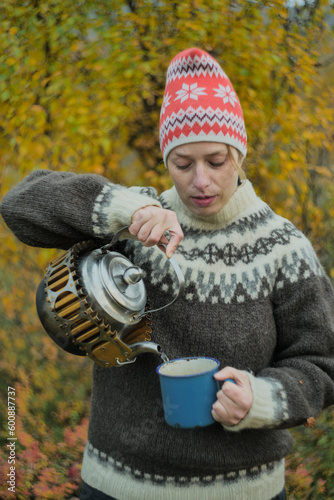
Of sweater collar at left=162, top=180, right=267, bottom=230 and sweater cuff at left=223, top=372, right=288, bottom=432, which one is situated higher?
sweater collar at left=162, top=180, right=267, bottom=230

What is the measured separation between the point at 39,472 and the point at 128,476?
173cm

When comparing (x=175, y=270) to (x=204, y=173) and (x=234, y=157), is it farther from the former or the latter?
(x=234, y=157)

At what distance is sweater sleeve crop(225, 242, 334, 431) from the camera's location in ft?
4.19

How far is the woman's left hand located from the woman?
0.12m

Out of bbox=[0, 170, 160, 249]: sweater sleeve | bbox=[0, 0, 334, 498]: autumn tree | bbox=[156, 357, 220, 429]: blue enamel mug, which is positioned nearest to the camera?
bbox=[156, 357, 220, 429]: blue enamel mug

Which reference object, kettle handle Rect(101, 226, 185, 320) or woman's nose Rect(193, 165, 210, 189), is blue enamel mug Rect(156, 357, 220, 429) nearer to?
kettle handle Rect(101, 226, 185, 320)

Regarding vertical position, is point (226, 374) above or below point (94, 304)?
below

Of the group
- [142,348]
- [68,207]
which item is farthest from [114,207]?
[142,348]

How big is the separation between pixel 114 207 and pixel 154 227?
0.13 meters

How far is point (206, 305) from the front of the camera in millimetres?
1414

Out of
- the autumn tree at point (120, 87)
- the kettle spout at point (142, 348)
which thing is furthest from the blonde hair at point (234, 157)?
the autumn tree at point (120, 87)

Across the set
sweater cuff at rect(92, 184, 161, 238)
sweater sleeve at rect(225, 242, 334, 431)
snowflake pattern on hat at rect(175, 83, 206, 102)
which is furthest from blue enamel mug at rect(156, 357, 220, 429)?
snowflake pattern on hat at rect(175, 83, 206, 102)

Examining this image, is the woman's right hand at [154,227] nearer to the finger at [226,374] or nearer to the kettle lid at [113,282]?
the kettle lid at [113,282]

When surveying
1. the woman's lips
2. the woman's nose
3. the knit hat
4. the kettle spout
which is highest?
the knit hat
